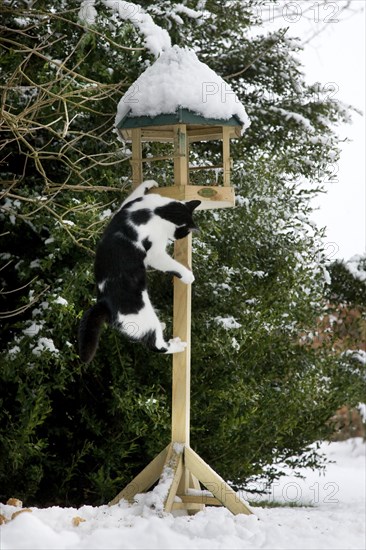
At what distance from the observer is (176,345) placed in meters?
2.99

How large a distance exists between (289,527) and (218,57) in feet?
11.3

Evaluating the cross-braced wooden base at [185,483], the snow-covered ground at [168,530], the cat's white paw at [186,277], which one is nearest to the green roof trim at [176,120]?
the cat's white paw at [186,277]

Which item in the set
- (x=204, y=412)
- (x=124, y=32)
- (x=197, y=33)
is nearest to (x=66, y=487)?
(x=204, y=412)

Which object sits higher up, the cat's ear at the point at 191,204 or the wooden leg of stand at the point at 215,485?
the cat's ear at the point at 191,204

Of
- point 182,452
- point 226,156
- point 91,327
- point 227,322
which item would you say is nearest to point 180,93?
point 226,156

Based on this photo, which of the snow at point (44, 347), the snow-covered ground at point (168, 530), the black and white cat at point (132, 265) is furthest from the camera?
the snow at point (44, 347)

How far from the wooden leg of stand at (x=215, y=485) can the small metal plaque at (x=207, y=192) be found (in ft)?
3.39

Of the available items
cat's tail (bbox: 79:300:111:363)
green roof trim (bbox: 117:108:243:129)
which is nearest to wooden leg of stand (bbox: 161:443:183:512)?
cat's tail (bbox: 79:300:111:363)

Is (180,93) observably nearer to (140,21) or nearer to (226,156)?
(226,156)

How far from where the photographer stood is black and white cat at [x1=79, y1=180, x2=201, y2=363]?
106 inches

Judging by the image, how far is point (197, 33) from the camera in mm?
5109

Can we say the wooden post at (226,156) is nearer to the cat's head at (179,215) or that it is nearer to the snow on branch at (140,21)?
the cat's head at (179,215)

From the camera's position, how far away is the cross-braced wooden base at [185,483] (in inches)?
117

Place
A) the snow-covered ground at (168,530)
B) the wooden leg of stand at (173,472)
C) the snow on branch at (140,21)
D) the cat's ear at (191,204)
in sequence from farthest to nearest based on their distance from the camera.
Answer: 1. the snow on branch at (140,21)
2. the wooden leg of stand at (173,472)
3. the cat's ear at (191,204)
4. the snow-covered ground at (168,530)
